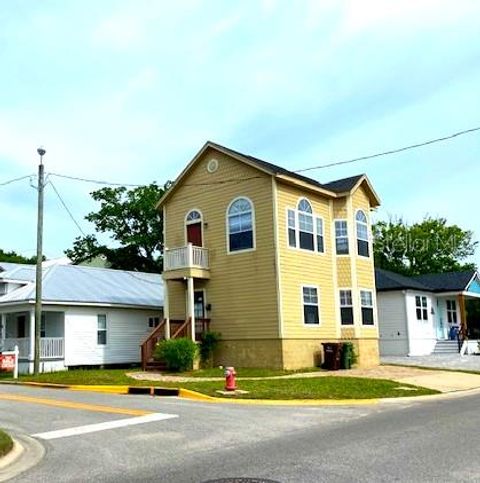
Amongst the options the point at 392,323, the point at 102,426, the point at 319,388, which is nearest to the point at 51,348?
the point at 319,388

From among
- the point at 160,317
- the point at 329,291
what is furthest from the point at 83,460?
the point at 160,317

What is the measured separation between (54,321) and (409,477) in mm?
24614

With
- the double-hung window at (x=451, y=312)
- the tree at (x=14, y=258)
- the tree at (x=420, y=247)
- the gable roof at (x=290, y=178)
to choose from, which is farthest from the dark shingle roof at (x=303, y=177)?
the tree at (x=14, y=258)

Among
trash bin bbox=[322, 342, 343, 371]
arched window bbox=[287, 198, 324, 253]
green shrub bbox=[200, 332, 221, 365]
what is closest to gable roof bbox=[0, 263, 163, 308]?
green shrub bbox=[200, 332, 221, 365]

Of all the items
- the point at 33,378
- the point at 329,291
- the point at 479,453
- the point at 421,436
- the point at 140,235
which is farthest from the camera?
the point at 140,235

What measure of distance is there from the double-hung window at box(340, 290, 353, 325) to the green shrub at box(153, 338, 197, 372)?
676 centimetres

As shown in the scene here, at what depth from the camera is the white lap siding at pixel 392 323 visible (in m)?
34.6

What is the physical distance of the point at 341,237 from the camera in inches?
1102

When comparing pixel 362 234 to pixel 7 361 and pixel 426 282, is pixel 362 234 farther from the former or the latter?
pixel 7 361

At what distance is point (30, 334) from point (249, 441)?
20.4 meters

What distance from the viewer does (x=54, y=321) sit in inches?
1163

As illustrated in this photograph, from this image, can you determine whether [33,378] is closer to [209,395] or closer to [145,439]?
[209,395]

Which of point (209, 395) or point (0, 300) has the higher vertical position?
point (0, 300)

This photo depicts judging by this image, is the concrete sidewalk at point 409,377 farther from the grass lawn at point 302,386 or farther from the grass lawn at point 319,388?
the grass lawn at point 319,388
